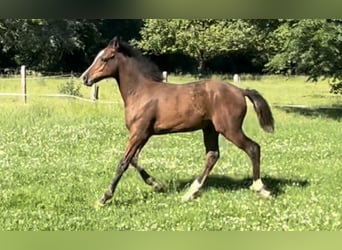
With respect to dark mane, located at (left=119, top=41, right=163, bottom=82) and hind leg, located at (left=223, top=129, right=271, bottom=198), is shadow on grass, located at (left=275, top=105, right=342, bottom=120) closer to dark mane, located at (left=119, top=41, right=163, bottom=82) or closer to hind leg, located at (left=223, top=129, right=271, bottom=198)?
hind leg, located at (left=223, top=129, right=271, bottom=198)

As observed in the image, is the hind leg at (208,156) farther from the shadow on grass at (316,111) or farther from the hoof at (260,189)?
the shadow on grass at (316,111)

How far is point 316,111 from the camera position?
10.6 metres

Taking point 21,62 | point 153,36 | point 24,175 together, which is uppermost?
point 153,36

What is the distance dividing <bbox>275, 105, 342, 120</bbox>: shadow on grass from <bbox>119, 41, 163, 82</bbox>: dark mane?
5518 millimetres

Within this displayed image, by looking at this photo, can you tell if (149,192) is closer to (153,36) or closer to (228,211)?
(228,211)

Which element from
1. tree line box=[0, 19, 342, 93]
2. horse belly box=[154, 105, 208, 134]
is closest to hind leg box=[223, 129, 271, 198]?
horse belly box=[154, 105, 208, 134]

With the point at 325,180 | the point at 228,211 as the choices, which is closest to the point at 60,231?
the point at 228,211

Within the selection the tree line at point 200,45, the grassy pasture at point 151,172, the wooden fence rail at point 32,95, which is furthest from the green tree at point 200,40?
the wooden fence rail at point 32,95

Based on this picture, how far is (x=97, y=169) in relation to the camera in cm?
600

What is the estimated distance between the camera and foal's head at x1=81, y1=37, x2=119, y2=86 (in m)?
4.80

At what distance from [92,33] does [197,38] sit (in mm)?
2195

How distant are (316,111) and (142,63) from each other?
625 cm

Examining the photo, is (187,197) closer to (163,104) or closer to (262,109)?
(163,104)

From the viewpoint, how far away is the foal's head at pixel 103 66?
480cm
